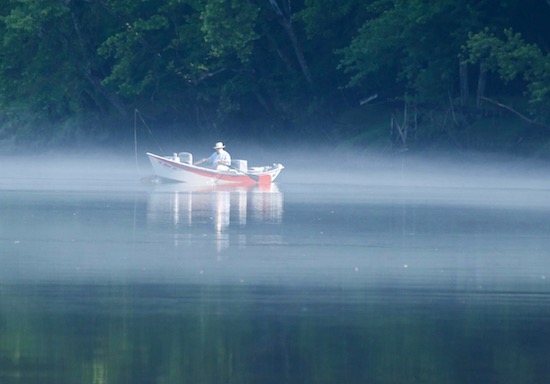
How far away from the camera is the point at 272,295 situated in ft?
41.3

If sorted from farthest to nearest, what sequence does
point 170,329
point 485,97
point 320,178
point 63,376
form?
point 485,97 → point 320,178 → point 170,329 → point 63,376

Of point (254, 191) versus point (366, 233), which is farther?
point (254, 191)

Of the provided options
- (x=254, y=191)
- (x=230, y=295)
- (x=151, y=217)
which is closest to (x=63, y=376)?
(x=230, y=295)

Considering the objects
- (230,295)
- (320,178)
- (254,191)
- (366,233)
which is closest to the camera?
(230,295)

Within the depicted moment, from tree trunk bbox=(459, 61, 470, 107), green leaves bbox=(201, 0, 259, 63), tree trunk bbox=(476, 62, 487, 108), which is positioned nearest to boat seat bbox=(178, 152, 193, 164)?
green leaves bbox=(201, 0, 259, 63)

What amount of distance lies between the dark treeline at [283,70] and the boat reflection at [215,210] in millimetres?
12312

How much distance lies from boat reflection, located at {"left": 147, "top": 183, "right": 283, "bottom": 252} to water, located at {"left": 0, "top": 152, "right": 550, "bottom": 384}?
0.08 m

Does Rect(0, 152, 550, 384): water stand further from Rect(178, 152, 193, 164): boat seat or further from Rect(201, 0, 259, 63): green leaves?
Rect(201, 0, 259, 63): green leaves

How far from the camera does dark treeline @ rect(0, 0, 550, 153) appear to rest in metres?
47.4

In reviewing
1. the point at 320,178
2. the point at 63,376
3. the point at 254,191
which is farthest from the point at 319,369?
the point at 320,178

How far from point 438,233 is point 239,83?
38.3m

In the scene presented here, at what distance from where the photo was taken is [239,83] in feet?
191

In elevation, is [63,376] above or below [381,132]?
below

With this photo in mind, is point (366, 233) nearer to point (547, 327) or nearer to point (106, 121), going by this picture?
point (547, 327)
